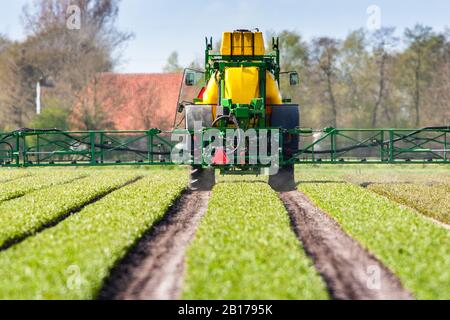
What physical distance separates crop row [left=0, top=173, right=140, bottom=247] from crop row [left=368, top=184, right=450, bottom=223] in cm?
776

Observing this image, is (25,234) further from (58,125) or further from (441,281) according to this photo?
(58,125)

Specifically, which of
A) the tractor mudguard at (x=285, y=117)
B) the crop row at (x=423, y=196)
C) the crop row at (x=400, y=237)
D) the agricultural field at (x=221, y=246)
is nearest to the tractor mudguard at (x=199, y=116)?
the tractor mudguard at (x=285, y=117)

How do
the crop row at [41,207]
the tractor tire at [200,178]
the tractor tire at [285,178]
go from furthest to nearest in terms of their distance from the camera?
the tractor tire at [285,178] < the tractor tire at [200,178] < the crop row at [41,207]

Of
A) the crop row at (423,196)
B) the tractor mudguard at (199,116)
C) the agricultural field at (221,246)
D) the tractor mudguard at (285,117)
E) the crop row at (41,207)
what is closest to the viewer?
the agricultural field at (221,246)

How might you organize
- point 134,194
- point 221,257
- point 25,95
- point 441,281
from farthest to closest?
point 25,95 → point 134,194 → point 221,257 → point 441,281

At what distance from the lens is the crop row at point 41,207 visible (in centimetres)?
1230

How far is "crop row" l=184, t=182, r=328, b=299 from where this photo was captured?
26.5ft

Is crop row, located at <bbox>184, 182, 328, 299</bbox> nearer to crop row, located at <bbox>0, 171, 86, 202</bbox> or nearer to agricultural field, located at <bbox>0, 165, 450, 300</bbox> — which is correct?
agricultural field, located at <bbox>0, 165, 450, 300</bbox>

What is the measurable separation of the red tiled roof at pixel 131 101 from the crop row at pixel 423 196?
30.1 m

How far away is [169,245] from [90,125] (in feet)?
124

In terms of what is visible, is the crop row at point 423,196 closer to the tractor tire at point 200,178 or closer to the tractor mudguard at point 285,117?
the tractor mudguard at point 285,117

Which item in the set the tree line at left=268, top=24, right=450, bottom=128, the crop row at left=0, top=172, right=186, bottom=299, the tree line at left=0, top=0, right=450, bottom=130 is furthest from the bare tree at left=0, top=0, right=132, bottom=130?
the crop row at left=0, top=172, right=186, bottom=299

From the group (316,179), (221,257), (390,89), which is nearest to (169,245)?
(221,257)

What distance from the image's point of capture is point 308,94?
203ft
